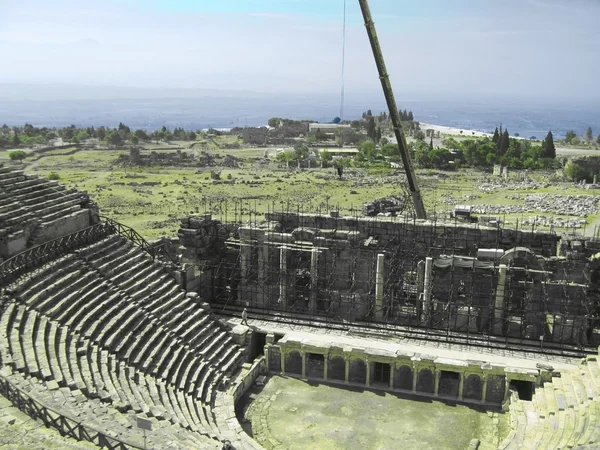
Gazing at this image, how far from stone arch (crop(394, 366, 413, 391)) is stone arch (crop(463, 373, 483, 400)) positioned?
8.66 ft

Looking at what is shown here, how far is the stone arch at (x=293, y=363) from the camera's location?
32.2m

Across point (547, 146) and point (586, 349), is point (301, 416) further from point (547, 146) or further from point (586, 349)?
point (547, 146)

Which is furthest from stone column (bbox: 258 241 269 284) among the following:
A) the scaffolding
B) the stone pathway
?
the stone pathway

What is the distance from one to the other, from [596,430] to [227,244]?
24752 mm

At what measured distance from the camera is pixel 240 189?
297 feet

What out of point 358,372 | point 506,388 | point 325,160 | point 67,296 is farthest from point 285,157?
point 67,296

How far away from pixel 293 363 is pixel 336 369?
90.7 inches

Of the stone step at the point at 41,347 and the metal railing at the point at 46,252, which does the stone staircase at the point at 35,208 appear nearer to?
the metal railing at the point at 46,252

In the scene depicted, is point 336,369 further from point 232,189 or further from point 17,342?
point 232,189

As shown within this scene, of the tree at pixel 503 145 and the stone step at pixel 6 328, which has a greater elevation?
the tree at pixel 503 145

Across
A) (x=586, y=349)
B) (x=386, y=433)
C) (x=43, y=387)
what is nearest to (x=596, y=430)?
(x=386, y=433)

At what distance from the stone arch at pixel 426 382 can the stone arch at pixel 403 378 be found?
442 millimetres

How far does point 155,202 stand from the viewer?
260 ft

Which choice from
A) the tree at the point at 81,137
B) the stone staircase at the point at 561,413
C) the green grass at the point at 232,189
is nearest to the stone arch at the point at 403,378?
the stone staircase at the point at 561,413
